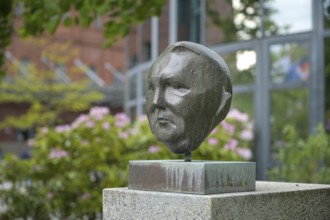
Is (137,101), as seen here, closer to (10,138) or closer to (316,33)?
(316,33)

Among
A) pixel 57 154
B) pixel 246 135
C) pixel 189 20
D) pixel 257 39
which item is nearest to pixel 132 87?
pixel 189 20

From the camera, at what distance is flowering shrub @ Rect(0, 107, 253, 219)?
962 cm

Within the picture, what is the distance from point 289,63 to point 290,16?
0.90 metres

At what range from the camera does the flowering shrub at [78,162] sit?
9.62 m

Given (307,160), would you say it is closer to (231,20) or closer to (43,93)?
(231,20)

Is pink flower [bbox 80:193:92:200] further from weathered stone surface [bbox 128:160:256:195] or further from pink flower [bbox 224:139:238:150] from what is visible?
weathered stone surface [bbox 128:160:256:195]

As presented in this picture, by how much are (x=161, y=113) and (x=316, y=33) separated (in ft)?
25.1

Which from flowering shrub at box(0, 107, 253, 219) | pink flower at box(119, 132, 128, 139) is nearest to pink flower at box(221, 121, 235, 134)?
flowering shrub at box(0, 107, 253, 219)

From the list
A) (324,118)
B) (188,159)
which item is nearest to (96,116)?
(324,118)

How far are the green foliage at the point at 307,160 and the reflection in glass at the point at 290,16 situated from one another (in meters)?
2.71

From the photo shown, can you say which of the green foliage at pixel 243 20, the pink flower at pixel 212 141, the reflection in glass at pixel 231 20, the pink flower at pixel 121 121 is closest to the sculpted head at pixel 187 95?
the pink flower at pixel 212 141

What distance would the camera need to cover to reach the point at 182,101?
4.77 meters

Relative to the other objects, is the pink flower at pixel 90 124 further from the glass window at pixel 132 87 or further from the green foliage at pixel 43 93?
the green foliage at pixel 43 93

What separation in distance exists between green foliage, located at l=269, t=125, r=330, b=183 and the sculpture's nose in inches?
192
